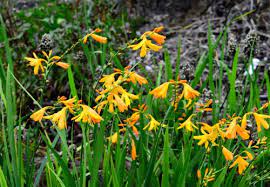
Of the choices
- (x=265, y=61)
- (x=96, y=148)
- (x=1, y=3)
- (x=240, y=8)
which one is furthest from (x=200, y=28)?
(x=96, y=148)

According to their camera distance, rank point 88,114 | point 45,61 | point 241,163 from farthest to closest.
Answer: point 241,163 < point 45,61 < point 88,114

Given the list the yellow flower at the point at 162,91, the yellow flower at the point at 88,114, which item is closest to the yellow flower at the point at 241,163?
the yellow flower at the point at 162,91

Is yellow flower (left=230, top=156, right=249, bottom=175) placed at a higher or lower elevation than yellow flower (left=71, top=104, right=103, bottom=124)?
lower

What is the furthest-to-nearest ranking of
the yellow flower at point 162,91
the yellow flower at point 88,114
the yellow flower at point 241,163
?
the yellow flower at point 241,163 → the yellow flower at point 162,91 → the yellow flower at point 88,114

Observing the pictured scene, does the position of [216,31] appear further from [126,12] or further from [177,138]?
[177,138]

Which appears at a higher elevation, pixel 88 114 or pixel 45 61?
pixel 45 61

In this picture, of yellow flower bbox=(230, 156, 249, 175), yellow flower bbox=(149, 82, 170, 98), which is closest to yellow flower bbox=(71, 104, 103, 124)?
yellow flower bbox=(149, 82, 170, 98)

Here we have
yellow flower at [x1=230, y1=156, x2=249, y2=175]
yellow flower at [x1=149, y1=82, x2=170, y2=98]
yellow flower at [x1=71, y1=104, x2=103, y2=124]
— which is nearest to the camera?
yellow flower at [x1=71, y1=104, x2=103, y2=124]

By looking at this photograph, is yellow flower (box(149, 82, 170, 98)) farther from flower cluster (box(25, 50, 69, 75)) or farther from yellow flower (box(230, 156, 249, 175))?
yellow flower (box(230, 156, 249, 175))

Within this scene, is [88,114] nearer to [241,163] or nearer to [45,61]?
[45,61]

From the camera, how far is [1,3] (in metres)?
4.61

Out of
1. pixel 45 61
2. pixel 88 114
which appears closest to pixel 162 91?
pixel 88 114

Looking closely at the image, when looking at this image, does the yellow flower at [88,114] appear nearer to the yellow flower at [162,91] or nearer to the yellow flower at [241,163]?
the yellow flower at [162,91]

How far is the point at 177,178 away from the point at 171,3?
352 centimetres
